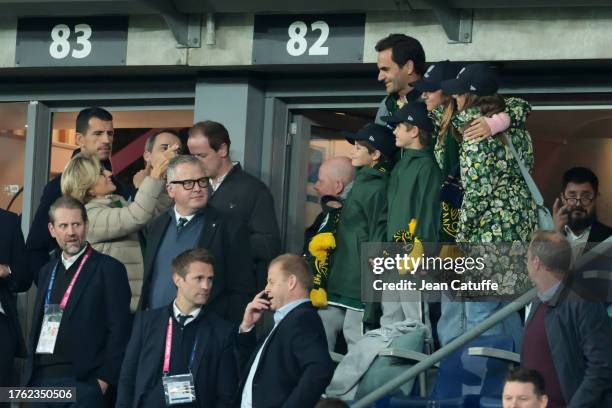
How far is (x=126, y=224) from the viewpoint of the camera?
10391mm

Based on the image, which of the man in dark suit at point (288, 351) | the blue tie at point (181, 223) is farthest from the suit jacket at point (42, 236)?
the man in dark suit at point (288, 351)

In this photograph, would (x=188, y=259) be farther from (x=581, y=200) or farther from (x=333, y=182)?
(x=581, y=200)

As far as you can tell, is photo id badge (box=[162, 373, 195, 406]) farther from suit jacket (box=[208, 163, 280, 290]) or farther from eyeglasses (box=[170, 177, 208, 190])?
eyeglasses (box=[170, 177, 208, 190])

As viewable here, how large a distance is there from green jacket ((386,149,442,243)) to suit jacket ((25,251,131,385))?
5.57 feet

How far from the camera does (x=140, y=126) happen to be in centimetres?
1236

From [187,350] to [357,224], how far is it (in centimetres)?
128

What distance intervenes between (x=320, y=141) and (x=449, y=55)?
154cm

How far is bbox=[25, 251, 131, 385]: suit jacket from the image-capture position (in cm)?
1002

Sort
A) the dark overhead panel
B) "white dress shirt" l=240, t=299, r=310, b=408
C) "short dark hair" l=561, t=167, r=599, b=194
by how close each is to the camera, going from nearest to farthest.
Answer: "white dress shirt" l=240, t=299, r=310, b=408
"short dark hair" l=561, t=167, r=599, b=194
the dark overhead panel

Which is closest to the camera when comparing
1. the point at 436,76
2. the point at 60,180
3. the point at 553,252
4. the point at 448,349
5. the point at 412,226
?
the point at 553,252

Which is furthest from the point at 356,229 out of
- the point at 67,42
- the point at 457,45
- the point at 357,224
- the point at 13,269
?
the point at 67,42

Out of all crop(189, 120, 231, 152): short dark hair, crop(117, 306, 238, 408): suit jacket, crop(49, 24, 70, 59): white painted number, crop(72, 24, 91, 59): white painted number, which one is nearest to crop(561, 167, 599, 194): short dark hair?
crop(189, 120, 231, 152): short dark hair

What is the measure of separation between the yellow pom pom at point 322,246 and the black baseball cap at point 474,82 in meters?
1.26

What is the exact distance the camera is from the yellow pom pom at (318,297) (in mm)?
10008
